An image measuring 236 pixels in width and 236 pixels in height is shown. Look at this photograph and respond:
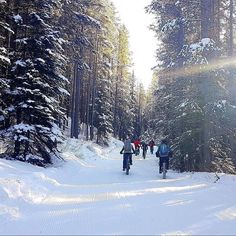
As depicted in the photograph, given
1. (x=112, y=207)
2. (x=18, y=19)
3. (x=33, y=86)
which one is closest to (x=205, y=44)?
(x=33, y=86)

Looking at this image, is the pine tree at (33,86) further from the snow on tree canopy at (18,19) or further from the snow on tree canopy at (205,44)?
the snow on tree canopy at (205,44)

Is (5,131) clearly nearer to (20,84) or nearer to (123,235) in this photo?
(20,84)

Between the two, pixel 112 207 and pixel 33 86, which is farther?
pixel 33 86

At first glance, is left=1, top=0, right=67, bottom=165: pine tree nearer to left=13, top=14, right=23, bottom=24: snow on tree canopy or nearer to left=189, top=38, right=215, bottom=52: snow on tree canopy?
left=13, top=14, right=23, bottom=24: snow on tree canopy

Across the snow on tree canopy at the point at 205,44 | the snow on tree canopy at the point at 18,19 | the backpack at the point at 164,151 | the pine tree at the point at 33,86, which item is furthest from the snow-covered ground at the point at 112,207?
the snow on tree canopy at the point at 18,19

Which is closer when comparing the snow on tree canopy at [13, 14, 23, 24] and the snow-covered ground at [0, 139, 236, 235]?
the snow-covered ground at [0, 139, 236, 235]

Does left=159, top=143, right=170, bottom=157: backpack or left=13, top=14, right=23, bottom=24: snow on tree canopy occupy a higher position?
left=13, top=14, right=23, bottom=24: snow on tree canopy

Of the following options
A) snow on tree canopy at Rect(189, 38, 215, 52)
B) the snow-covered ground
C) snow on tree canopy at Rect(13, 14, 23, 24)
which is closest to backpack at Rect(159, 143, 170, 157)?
the snow-covered ground

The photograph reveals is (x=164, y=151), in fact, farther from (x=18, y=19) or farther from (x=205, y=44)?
(x=18, y=19)

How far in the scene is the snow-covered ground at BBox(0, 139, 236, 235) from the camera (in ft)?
24.9

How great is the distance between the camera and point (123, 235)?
23.1 ft

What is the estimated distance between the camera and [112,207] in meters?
9.67

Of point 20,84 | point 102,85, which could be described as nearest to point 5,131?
point 20,84

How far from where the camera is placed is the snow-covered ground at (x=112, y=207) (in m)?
7.60
